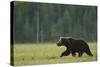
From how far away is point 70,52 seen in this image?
87.8 inches

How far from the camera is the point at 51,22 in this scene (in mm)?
2180

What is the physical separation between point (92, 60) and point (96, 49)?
130 millimetres

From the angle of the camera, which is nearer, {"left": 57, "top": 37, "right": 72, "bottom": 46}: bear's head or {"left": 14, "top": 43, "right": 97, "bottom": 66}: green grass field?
{"left": 14, "top": 43, "right": 97, "bottom": 66}: green grass field

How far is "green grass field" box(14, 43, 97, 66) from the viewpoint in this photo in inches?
79.8

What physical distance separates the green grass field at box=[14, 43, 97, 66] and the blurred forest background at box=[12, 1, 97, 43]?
0.19 ft

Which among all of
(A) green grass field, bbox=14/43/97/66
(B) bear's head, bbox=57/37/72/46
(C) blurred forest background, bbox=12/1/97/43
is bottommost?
(A) green grass field, bbox=14/43/97/66

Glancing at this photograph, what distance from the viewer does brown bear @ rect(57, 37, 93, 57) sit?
221 cm

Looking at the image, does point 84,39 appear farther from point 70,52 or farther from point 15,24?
point 15,24

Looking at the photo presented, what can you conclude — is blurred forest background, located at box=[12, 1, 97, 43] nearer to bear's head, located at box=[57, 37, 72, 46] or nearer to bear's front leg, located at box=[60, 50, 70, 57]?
bear's head, located at box=[57, 37, 72, 46]

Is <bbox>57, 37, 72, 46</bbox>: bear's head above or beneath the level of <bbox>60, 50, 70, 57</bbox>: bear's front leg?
above

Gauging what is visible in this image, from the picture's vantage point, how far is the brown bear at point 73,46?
7.23 ft

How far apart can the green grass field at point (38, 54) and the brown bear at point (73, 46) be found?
0.14 ft

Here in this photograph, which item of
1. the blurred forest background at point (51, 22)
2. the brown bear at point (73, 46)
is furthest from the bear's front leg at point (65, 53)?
the blurred forest background at point (51, 22)

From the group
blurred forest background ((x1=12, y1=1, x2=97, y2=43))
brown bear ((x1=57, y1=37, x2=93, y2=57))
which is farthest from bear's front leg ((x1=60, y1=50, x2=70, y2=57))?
blurred forest background ((x1=12, y1=1, x2=97, y2=43))
